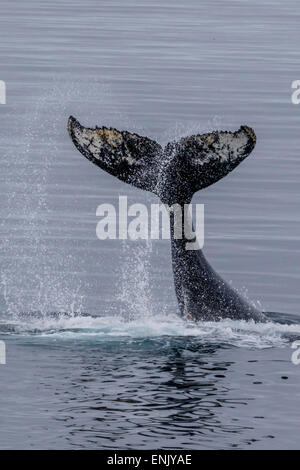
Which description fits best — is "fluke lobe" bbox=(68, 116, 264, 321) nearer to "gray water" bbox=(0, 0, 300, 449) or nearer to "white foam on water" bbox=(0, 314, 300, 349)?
"white foam on water" bbox=(0, 314, 300, 349)

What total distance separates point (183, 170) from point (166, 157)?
9.2 inches

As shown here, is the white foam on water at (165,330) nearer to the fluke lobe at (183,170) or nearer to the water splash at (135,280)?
the fluke lobe at (183,170)

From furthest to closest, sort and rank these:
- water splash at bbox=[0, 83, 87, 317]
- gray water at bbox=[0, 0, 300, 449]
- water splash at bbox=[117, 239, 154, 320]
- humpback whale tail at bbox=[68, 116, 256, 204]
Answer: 1. water splash at bbox=[0, 83, 87, 317]
2. water splash at bbox=[117, 239, 154, 320]
3. humpback whale tail at bbox=[68, 116, 256, 204]
4. gray water at bbox=[0, 0, 300, 449]

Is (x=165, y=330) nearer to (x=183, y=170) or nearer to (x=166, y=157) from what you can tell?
(x=183, y=170)

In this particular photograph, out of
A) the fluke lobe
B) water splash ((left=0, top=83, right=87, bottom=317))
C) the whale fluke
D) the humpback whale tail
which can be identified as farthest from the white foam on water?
the whale fluke

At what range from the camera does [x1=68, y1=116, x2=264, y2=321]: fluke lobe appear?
15570 millimetres

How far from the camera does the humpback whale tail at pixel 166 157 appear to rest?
15539mm

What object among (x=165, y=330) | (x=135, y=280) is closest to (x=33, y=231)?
(x=135, y=280)

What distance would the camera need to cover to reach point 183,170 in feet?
52.3

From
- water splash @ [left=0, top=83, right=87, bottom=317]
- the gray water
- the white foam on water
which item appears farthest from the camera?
water splash @ [left=0, top=83, right=87, bottom=317]

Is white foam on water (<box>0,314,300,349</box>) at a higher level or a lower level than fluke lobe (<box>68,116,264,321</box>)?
lower

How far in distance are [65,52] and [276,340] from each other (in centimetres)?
2629

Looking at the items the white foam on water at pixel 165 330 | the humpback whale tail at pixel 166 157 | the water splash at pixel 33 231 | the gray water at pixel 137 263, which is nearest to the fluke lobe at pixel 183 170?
the humpback whale tail at pixel 166 157

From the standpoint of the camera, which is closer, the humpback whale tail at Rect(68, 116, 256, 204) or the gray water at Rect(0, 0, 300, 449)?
the gray water at Rect(0, 0, 300, 449)
